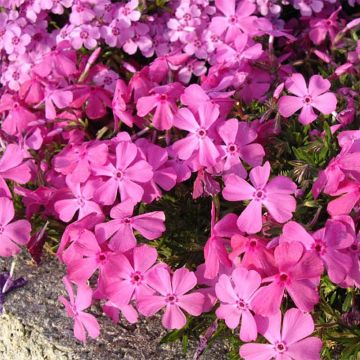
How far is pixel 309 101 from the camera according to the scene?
6.16 ft

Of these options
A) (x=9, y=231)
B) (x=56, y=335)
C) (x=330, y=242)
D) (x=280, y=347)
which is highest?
(x=9, y=231)

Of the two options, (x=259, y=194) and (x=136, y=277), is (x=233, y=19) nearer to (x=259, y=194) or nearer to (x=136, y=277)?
(x=259, y=194)

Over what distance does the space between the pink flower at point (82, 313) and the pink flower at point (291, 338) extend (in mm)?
423

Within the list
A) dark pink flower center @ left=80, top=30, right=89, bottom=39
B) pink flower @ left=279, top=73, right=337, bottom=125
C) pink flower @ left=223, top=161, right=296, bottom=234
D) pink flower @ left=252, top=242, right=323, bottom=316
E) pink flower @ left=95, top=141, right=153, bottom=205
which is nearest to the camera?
pink flower @ left=252, top=242, right=323, bottom=316

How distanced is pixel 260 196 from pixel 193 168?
0.23 meters

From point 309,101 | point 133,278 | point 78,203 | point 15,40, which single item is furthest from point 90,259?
point 15,40

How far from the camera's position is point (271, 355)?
153cm

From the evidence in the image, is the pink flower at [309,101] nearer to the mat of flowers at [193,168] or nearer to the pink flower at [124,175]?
the mat of flowers at [193,168]

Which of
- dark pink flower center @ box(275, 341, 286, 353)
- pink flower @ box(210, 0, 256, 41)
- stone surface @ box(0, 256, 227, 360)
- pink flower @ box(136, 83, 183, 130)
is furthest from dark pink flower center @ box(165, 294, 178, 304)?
pink flower @ box(210, 0, 256, 41)

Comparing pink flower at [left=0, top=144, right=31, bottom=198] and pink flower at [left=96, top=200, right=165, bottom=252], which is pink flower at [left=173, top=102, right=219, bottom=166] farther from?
pink flower at [left=0, top=144, right=31, bottom=198]

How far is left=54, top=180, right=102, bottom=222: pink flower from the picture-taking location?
1.76 m

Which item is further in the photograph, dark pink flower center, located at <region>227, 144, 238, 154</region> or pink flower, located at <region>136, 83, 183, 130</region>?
pink flower, located at <region>136, 83, 183, 130</region>

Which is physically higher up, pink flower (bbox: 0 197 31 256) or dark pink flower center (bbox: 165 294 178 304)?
pink flower (bbox: 0 197 31 256)

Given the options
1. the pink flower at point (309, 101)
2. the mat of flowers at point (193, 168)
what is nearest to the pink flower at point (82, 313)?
the mat of flowers at point (193, 168)
